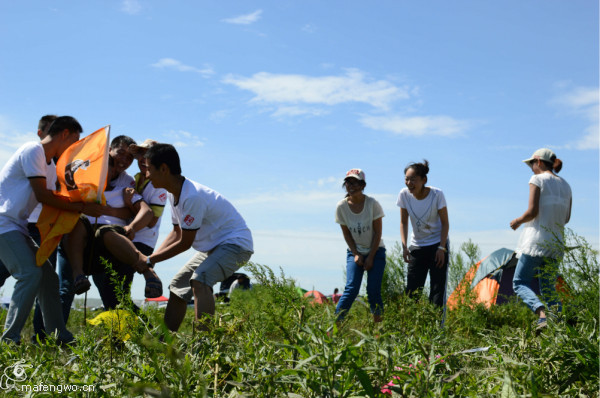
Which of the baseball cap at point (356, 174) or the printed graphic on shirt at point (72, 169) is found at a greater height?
the baseball cap at point (356, 174)

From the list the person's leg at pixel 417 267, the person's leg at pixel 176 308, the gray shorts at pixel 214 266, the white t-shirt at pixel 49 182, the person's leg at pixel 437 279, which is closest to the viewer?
the gray shorts at pixel 214 266

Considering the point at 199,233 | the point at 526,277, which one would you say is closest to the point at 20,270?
the point at 199,233

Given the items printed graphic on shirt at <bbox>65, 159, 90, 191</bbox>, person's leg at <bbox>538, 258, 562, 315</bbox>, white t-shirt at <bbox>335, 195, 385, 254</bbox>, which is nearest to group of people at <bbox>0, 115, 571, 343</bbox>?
printed graphic on shirt at <bbox>65, 159, 90, 191</bbox>

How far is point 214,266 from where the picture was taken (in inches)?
178

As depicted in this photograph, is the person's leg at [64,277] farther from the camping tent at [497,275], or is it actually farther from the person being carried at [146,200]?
the camping tent at [497,275]

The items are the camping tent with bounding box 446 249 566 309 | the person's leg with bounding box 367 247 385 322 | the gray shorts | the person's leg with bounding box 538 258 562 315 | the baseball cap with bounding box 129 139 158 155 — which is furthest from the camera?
the camping tent with bounding box 446 249 566 309

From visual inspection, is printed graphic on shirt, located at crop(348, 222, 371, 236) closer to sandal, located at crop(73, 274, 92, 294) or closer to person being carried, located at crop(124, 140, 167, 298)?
person being carried, located at crop(124, 140, 167, 298)

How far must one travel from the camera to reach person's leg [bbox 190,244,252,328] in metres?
4.42

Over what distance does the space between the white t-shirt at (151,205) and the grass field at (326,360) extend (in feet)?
8.91

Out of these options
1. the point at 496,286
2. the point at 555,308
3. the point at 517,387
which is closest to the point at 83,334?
the point at 517,387

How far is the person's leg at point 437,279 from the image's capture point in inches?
252

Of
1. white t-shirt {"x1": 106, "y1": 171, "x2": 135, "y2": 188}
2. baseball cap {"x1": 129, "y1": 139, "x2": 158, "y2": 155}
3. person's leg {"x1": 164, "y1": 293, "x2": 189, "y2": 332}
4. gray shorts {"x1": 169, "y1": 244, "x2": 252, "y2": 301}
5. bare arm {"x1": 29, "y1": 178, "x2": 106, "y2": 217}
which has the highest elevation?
baseball cap {"x1": 129, "y1": 139, "x2": 158, "y2": 155}

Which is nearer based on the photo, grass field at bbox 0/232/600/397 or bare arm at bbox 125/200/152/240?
grass field at bbox 0/232/600/397

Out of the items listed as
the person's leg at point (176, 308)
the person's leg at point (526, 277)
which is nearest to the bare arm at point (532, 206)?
the person's leg at point (526, 277)
